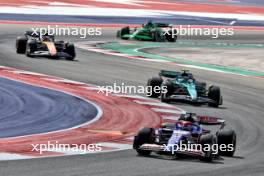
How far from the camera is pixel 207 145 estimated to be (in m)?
17.9

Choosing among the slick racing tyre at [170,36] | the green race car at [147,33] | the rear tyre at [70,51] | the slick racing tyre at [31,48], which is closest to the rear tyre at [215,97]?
the rear tyre at [70,51]

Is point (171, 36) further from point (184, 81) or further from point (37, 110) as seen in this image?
point (37, 110)

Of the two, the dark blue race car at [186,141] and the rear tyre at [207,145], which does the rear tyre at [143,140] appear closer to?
Result: the dark blue race car at [186,141]

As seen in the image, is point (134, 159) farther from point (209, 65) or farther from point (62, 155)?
point (209, 65)

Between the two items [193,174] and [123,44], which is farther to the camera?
[123,44]

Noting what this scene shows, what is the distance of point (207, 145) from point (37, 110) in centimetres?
704

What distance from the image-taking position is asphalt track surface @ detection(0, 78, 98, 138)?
68.7 ft

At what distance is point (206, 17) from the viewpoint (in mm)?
67250

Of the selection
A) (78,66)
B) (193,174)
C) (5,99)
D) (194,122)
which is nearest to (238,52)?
(78,66)

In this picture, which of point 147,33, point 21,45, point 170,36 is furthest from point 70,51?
point 170,36

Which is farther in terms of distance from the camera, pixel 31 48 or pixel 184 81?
pixel 31 48

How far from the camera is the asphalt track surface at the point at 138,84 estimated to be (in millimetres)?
15969

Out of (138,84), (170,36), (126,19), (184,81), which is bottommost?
(126,19)

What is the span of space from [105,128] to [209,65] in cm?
1833
